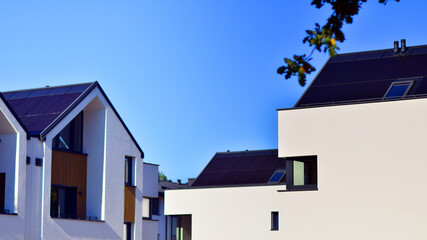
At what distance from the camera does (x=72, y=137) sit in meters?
26.7

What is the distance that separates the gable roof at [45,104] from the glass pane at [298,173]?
6.19 meters

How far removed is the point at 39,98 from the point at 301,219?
9232 millimetres

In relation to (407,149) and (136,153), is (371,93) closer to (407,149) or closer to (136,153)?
(407,149)

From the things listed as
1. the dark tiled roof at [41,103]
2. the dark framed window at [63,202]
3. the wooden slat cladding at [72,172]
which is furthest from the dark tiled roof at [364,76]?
the dark framed window at [63,202]

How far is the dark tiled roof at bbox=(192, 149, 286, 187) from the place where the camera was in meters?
38.5

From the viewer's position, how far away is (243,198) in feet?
117

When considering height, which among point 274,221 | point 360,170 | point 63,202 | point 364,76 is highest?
point 364,76

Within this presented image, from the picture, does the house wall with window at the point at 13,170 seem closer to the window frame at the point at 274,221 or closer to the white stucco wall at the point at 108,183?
the white stucco wall at the point at 108,183

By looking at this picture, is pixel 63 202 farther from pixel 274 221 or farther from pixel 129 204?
pixel 274 221

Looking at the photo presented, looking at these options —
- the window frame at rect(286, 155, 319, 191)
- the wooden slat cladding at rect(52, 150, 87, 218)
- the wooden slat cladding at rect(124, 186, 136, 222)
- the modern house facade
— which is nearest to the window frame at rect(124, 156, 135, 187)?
→ the wooden slat cladding at rect(124, 186, 136, 222)

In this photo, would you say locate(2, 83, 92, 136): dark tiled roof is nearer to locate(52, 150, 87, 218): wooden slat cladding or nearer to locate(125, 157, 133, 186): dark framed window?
locate(52, 150, 87, 218): wooden slat cladding

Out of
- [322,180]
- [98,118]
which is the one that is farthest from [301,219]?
[98,118]

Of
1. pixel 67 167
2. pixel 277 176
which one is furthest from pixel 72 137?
pixel 277 176

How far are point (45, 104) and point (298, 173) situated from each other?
8.19 metres
